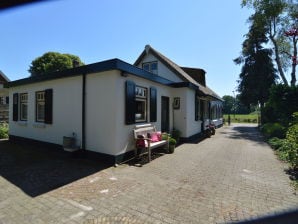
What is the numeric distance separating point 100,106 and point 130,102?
3.27ft

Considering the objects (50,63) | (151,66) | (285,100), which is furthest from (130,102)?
(50,63)

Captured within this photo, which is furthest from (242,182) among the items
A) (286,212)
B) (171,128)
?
(171,128)

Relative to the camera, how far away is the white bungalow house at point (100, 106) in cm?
637

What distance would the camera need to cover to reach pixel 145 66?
1395 centimetres

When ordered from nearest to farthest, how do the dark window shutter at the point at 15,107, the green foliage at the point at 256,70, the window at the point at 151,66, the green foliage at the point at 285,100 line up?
the dark window shutter at the point at 15,107
the green foliage at the point at 285,100
the window at the point at 151,66
the green foliage at the point at 256,70

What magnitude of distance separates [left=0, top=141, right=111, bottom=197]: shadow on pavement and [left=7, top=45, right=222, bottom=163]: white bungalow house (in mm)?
527

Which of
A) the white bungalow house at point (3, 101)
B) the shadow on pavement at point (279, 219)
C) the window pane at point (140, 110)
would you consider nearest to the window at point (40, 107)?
the window pane at point (140, 110)

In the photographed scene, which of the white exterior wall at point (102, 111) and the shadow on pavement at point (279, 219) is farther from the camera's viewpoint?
the white exterior wall at point (102, 111)

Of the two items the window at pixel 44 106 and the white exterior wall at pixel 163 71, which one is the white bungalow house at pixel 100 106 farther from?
the white exterior wall at pixel 163 71

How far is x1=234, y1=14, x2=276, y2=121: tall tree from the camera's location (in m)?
23.8

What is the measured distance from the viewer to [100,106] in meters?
6.54

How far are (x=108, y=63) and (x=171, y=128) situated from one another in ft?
19.0

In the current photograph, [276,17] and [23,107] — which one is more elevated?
[276,17]

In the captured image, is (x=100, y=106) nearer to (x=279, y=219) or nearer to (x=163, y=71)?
(x=279, y=219)
